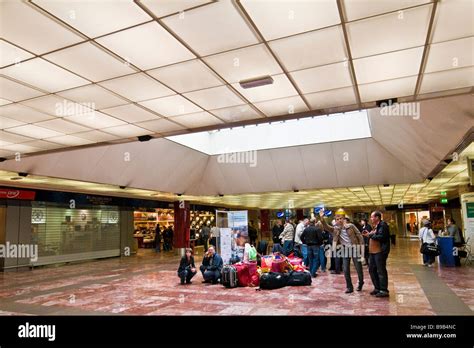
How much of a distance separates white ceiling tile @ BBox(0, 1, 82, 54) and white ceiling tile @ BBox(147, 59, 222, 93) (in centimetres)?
108

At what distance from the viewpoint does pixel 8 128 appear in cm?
638

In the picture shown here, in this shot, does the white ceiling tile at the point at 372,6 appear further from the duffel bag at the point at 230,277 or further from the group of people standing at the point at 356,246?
the duffel bag at the point at 230,277

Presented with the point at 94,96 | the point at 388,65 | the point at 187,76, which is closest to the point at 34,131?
the point at 94,96

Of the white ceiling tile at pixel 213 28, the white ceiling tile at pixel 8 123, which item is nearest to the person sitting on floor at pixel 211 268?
the white ceiling tile at pixel 8 123

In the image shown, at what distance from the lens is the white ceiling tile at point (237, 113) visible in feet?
18.9

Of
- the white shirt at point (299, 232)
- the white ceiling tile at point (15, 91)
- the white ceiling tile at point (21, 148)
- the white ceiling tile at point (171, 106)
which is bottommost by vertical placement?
the white shirt at point (299, 232)

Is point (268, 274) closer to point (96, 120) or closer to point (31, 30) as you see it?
point (96, 120)

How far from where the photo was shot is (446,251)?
38.7 ft

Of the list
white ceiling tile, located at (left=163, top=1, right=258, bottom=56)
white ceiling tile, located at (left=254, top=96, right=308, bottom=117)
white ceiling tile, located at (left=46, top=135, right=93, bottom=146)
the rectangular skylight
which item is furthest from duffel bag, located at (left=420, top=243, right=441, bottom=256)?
white ceiling tile, located at (left=46, top=135, right=93, bottom=146)

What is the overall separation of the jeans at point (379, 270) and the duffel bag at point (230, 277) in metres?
3.17

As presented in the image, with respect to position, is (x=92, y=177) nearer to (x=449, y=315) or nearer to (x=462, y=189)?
(x=449, y=315)
